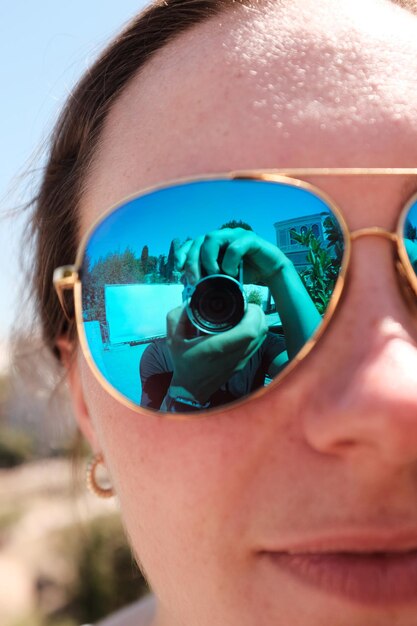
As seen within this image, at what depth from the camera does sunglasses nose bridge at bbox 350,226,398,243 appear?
0.99 meters

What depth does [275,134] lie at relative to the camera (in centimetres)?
107

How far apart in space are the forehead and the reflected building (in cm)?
10

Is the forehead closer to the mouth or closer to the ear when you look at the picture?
the ear

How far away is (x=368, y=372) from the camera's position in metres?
0.91

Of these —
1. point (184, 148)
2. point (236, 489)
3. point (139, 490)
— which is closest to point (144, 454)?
point (139, 490)

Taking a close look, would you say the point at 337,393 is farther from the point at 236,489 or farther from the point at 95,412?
the point at 95,412

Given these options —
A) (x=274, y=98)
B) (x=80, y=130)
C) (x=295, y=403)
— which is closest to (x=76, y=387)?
(x=80, y=130)

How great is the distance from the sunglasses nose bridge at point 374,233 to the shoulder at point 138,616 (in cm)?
141

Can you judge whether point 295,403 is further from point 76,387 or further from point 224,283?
point 76,387

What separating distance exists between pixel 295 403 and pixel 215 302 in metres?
0.21

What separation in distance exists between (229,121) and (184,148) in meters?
0.10

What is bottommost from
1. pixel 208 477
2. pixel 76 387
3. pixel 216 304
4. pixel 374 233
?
pixel 76 387

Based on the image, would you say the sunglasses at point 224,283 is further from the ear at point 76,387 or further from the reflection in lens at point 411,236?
the ear at point 76,387

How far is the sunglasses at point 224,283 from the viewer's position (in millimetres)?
992
